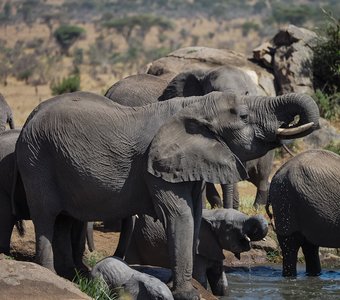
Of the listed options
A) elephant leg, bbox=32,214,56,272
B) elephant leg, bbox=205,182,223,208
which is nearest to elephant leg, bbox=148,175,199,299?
elephant leg, bbox=32,214,56,272

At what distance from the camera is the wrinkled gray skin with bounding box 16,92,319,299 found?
340 inches

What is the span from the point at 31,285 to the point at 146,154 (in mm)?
1521

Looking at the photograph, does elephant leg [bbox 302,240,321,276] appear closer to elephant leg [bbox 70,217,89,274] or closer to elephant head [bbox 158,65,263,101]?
elephant head [bbox 158,65,263,101]

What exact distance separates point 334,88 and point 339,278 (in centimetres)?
836

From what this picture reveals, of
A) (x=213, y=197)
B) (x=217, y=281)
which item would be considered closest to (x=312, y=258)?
(x=217, y=281)

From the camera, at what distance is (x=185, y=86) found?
1405cm

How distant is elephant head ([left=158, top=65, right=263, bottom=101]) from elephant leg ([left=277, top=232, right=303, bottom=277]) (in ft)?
7.51

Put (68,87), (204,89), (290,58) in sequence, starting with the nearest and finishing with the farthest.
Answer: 1. (204,89)
2. (290,58)
3. (68,87)

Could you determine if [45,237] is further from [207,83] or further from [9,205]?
[207,83]

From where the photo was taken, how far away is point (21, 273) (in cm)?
789

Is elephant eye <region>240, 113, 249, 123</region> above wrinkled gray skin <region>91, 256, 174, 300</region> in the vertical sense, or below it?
above

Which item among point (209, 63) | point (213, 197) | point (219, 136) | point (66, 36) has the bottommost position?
point (213, 197)

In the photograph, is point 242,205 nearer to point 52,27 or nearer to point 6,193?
point 6,193

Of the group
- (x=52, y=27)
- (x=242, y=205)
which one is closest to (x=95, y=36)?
(x=52, y=27)
